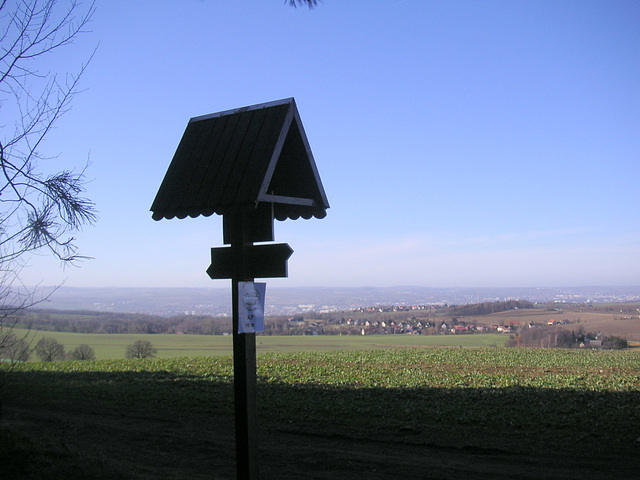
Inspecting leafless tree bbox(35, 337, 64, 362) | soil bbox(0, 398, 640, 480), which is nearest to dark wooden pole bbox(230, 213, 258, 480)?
soil bbox(0, 398, 640, 480)

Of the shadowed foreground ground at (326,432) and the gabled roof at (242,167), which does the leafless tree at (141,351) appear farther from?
the gabled roof at (242,167)

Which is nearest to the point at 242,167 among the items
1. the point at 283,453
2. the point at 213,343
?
the point at 283,453

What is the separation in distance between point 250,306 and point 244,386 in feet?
2.38

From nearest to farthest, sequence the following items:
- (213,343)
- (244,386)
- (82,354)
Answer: (244,386) → (82,354) → (213,343)

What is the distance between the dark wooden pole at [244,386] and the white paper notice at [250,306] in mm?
53

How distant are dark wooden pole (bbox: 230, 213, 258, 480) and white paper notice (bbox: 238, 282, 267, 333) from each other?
0.17 ft

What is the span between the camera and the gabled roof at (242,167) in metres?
5.37

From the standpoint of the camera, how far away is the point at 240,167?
217 inches

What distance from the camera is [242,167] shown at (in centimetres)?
548

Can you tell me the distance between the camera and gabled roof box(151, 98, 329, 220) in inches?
211

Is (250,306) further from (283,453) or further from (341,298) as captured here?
(341,298)

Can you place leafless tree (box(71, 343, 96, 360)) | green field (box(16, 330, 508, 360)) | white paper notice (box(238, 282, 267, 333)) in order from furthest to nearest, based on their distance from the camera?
1. green field (box(16, 330, 508, 360))
2. leafless tree (box(71, 343, 96, 360))
3. white paper notice (box(238, 282, 267, 333))

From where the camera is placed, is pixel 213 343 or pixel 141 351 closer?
pixel 141 351

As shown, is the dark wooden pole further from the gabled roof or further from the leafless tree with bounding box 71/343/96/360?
the leafless tree with bounding box 71/343/96/360
